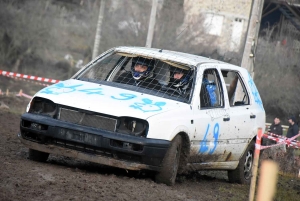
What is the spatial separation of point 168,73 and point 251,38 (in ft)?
28.1

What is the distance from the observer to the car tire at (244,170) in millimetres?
11250

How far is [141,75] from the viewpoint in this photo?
396 inches

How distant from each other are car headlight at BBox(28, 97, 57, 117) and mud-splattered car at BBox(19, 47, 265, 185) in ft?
0.04

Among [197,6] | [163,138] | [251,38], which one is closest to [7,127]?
[163,138]

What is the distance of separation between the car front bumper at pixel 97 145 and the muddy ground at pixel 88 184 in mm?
212

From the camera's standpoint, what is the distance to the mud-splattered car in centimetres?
872

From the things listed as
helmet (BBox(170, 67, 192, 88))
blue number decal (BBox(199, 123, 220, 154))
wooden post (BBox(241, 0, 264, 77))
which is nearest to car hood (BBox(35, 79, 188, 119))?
helmet (BBox(170, 67, 192, 88))

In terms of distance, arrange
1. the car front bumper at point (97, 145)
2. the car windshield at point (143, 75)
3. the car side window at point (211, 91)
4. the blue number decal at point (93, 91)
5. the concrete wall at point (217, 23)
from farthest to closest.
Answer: the concrete wall at point (217, 23) → the car side window at point (211, 91) → the car windshield at point (143, 75) → the blue number decal at point (93, 91) → the car front bumper at point (97, 145)

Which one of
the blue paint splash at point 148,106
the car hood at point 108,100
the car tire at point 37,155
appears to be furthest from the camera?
the car tire at point 37,155

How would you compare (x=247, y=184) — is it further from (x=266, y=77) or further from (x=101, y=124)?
(x=266, y=77)

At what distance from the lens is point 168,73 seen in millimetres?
10031

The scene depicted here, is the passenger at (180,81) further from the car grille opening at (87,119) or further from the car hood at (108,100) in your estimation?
the car grille opening at (87,119)

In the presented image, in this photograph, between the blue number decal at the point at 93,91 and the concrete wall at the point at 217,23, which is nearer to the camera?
the blue number decal at the point at 93,91

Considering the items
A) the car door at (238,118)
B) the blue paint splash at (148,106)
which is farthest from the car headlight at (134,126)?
the car door at (238,118)
